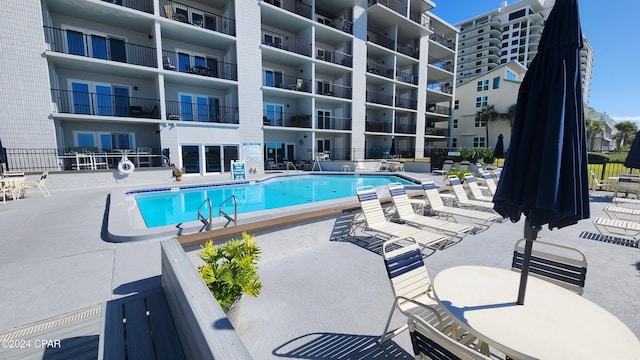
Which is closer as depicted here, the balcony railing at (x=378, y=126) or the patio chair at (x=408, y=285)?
the patio chair at (x=408, y=285)

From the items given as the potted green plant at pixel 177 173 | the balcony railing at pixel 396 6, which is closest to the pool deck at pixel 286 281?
the potted green plant at pixel 177 173

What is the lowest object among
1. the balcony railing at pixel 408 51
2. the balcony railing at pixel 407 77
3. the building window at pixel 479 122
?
the building window at pixel 479 122

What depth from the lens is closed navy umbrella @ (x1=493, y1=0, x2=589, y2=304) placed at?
1801 millimetres

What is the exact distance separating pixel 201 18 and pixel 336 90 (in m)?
10.8

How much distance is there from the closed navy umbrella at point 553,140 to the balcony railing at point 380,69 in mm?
24439

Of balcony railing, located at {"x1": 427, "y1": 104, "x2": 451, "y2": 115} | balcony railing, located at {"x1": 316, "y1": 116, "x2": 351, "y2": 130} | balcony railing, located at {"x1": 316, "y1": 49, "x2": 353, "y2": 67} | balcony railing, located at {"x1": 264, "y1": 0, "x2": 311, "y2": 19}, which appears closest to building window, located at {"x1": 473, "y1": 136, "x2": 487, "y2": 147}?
balcony railing, located at {"x1": 427, "y1": 104, "x2": 451, "y2": 115}

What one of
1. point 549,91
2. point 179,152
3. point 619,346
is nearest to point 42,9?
point 179,152

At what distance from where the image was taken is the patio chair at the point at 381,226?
4734 mm

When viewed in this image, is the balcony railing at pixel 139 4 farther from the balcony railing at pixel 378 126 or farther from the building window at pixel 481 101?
the building window at pixel 481 101

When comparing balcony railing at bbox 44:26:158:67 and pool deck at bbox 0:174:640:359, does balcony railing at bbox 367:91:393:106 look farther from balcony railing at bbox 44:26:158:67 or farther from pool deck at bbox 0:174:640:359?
pool deck at bbox 0:174:640:359

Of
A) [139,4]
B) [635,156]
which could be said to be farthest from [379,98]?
[139,4]

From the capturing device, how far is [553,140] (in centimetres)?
179

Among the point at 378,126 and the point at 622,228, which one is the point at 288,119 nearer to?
the point at 378,126

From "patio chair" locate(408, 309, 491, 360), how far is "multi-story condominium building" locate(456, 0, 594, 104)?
72.6m
